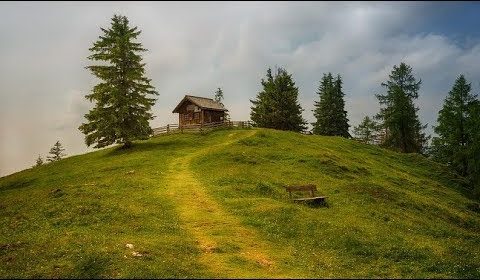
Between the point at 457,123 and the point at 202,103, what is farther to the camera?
the point at 202,103

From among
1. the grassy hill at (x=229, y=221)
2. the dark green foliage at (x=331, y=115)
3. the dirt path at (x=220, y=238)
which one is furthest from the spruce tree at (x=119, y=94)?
the dark green foliage at (x=331, y=115)

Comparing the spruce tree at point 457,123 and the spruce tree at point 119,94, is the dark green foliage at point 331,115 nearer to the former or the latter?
the spruce tree at point 457,123

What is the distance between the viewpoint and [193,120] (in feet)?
267

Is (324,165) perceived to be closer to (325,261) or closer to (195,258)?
(325,261)

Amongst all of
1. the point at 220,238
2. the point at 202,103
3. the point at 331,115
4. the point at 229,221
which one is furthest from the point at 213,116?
the point at 220,238

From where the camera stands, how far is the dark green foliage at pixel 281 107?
3216 inches

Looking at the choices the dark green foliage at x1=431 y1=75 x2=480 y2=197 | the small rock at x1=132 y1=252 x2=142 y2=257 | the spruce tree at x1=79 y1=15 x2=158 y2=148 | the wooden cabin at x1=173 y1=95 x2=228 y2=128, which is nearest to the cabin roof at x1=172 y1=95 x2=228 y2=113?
the wooden cabin at x1=173 y1=95 x2=228 y2=128

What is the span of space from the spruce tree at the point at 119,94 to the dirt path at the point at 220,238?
862 inches

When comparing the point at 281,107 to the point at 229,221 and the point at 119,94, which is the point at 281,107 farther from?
the point at 229,221

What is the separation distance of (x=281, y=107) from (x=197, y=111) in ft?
53.2

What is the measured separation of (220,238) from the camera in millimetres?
23359

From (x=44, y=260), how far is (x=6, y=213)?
49.5 ft

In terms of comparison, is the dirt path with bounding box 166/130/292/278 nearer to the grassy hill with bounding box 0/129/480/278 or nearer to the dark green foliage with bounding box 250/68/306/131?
the grassy hill with bounding box 0/129/480/278

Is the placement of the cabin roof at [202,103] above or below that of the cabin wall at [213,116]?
above
